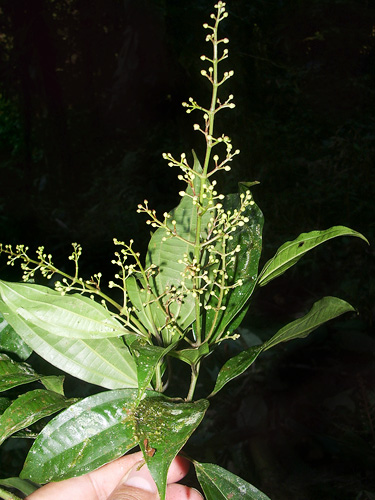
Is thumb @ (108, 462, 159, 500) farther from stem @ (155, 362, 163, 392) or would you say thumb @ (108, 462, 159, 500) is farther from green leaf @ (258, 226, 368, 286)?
green leaf @ (258, 226, 368, 286)

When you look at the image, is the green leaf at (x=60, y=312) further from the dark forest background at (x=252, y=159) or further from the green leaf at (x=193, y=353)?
the dark forest background at (x=252, y=159)

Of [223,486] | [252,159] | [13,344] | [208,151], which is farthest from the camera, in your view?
[252,159]

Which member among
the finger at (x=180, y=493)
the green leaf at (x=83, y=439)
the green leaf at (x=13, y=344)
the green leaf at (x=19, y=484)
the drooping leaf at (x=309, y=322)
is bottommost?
the green leaf at (x=19, y=484)

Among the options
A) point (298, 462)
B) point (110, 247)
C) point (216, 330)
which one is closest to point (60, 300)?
point (216, 330)

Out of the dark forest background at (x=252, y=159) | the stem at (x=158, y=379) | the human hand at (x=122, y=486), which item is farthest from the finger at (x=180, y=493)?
the dark forest background at (x=252, y=159)

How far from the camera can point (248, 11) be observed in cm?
162

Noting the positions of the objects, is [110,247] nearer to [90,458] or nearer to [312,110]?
[312,110]

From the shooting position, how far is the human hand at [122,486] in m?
0.65

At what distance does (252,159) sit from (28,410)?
134 centimetres

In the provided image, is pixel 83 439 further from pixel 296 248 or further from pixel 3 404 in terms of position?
pixel 296 248

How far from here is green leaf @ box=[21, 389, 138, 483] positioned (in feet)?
1.76

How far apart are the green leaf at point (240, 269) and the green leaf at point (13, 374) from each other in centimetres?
24

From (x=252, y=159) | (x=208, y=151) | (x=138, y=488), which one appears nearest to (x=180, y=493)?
(x=138, y=488)

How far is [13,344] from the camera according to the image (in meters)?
0.70
